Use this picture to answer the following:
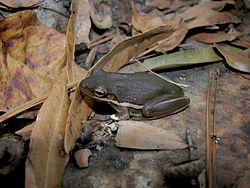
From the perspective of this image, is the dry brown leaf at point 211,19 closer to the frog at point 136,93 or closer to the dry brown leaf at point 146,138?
the frog at point 136,93

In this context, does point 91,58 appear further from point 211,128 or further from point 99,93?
point 211,128

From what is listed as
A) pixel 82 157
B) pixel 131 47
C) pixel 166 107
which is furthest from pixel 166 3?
pixel 82 157

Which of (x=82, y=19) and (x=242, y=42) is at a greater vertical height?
(x=82, y=19)

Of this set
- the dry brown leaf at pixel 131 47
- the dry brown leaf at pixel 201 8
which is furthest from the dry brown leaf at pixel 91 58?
the dry brown leaf at pixel 201 8

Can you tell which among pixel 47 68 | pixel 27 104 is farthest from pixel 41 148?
pixel 47 68

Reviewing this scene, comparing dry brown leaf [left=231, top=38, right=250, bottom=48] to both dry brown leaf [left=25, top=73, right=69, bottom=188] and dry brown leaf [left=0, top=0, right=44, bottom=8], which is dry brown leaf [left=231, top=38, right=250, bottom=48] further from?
dry brown leaf [left=0, top=0, right=44, bottom=8]

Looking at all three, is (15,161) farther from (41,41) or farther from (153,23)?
(153,23)
